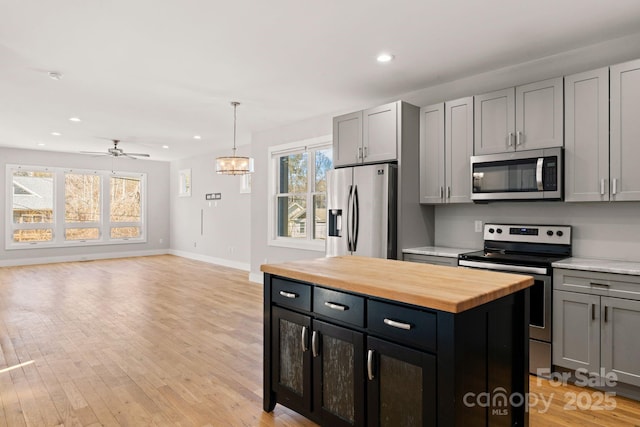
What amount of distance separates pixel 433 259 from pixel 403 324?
83.6 inches

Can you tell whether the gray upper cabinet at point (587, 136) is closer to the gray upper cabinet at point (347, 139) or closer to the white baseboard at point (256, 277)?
the gray upper cabinet at point (347, 139)

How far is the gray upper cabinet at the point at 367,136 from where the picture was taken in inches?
161

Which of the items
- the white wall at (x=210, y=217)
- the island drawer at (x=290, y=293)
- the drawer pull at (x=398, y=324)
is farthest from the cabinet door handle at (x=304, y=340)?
the white wall at (x=210, y=217)

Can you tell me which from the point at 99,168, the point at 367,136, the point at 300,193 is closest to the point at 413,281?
the point at 367,136

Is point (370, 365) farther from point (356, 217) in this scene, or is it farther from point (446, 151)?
point (446, 151)

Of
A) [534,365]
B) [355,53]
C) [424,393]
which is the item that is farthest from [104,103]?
[534,365]

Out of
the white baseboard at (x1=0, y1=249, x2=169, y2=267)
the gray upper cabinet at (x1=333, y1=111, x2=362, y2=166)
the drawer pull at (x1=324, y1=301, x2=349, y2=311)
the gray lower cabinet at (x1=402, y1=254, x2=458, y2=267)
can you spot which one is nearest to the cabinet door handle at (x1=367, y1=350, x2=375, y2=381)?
the drawer pull at (x1=324, y1=301, x2=349, y2=311)

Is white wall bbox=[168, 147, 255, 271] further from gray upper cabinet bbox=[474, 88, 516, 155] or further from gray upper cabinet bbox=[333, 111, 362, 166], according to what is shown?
gray upper cabinet bbox=[474, 88, 516, 155]

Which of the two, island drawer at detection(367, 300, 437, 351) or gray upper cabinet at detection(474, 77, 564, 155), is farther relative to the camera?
gray upper cabinet at detection(474, 77, 564, 155)

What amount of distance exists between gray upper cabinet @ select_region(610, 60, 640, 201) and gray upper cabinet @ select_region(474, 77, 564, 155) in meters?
0.36

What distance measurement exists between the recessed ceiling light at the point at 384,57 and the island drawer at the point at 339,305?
2.33 meters

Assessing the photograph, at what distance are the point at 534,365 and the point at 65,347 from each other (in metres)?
4.10

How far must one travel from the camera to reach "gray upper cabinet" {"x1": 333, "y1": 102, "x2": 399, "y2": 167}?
409 centimetres

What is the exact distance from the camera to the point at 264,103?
5094 mm
